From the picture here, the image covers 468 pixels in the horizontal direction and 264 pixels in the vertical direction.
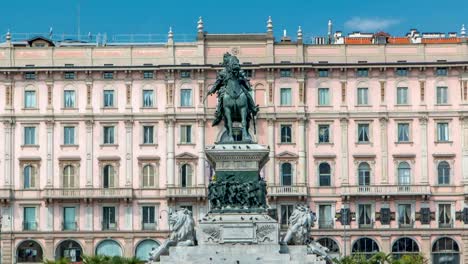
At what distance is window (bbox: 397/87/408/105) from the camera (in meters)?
103

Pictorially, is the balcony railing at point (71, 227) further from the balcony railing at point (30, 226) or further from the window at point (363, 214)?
the window at point (363, 214)

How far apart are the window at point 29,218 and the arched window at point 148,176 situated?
8.94 metres

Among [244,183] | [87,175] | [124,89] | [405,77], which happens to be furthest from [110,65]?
[244,183]

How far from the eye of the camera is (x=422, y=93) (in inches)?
4063

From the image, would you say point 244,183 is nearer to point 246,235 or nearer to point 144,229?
point 246,235

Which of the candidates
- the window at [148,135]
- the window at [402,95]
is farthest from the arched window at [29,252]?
the window at [402,95]

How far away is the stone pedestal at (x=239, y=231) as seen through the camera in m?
45.4

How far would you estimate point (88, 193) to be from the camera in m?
102

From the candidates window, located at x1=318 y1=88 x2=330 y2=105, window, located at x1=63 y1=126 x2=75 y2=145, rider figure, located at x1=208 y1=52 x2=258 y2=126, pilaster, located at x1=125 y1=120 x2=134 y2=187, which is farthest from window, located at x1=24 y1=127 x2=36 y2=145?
rider figure, located at x1=208 y1=52 x2=258 y2=126

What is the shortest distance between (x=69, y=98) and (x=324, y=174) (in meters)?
21.0

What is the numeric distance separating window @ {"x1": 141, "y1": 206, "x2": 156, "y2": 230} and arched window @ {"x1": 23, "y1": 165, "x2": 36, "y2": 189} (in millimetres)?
8850

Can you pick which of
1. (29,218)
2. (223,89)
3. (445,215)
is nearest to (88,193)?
(29,218)

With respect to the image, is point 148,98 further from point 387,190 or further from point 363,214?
point 387,190

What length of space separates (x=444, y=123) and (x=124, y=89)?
83.3 ft
